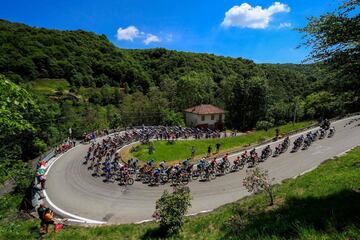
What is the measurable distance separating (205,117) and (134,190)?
40847mm

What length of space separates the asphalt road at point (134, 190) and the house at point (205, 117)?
3177cm

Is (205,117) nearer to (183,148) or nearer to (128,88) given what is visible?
(183,148)

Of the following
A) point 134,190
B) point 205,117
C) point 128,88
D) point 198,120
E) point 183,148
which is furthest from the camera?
point 128,88

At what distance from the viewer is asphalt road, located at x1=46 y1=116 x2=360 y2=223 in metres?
17.2

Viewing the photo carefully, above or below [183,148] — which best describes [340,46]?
above

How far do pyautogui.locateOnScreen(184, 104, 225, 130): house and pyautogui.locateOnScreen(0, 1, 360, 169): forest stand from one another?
11.4ft

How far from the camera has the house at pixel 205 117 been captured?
60.1 meters

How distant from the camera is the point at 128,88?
104m

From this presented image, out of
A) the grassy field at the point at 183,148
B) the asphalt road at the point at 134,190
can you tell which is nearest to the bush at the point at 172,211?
the asphalt road at the point at 134,190

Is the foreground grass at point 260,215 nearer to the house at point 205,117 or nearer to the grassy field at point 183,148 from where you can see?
the grassy field at point 183,148

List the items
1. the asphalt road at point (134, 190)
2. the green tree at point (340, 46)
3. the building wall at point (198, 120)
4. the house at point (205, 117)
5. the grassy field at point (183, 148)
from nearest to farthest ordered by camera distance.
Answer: the green tree at point (340, 46) → the asphalt road at point (134, 190) → the grassy field at point (183, 148) → the house at point (205, 117) → the building wall at point (198, 120)

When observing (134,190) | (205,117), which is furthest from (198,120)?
(134,190)

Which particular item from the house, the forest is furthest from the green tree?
the house

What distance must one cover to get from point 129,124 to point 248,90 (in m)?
29.3
